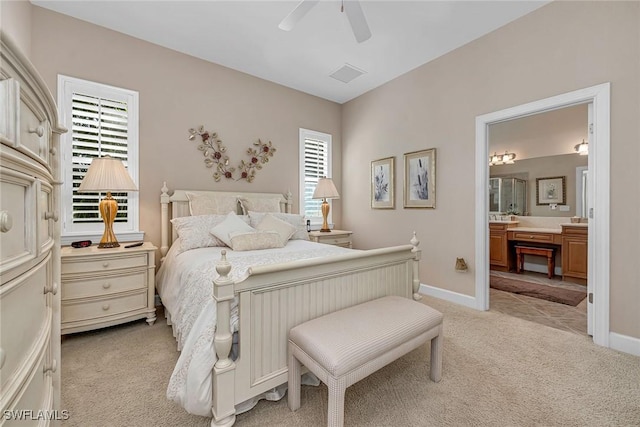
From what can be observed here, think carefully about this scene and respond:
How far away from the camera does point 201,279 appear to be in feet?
5.93

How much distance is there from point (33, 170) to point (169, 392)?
1234mm

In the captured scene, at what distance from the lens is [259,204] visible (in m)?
3.55

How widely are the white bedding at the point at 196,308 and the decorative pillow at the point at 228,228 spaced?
123 mm

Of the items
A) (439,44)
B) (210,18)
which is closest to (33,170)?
(210,18)

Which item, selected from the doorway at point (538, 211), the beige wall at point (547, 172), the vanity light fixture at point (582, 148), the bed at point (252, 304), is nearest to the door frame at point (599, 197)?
the doorway at point (538, 211)

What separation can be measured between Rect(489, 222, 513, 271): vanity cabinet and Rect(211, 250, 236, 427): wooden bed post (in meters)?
5.17

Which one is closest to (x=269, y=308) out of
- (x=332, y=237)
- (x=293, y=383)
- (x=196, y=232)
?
(x=293, y=383)

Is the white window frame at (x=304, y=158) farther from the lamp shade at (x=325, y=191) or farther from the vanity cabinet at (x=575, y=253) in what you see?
the vanity cabinet at (x=575, y=253)

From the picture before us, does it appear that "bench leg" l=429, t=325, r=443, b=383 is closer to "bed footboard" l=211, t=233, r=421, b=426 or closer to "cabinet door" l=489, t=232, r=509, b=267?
"bed footboard" l=211, t=233, r=421, b=426

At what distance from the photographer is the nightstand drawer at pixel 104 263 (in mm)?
2293

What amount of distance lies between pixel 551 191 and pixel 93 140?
22.3ft

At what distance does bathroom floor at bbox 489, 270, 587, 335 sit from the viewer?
2723 millimetres

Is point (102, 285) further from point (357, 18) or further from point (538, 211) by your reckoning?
point (538, 211)

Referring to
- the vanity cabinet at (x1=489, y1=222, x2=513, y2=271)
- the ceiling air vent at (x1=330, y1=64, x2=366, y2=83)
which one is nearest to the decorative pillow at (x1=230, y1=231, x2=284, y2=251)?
the ceiling air vent at (x1=330, y1=64, x2=366, y2=83)
